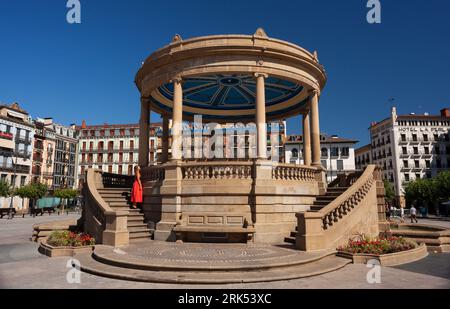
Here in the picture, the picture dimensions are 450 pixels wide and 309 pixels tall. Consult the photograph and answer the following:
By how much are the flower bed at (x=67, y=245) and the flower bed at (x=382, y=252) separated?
940cm

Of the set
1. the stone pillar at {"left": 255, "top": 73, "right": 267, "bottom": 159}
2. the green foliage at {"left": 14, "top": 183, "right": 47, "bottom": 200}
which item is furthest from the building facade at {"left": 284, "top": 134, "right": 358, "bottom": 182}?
the stone pillar at {"left": 255, "top": 73, "right": 267, "bottom": 159}

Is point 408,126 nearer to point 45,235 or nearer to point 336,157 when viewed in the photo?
point 336,157

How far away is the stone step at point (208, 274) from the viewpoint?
8.29 m

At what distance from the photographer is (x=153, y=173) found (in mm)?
16641

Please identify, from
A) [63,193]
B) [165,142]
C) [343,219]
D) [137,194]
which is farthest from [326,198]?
[63,193]

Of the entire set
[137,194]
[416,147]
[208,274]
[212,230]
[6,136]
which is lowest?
[208,274]

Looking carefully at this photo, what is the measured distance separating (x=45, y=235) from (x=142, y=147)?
6.77 m

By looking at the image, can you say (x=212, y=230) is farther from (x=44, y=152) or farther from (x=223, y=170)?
(x=44, y=152)

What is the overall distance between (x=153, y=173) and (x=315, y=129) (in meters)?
8.95

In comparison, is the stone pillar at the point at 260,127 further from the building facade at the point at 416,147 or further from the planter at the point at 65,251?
the building facade at the point at 416,147

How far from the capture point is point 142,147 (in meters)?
19.0

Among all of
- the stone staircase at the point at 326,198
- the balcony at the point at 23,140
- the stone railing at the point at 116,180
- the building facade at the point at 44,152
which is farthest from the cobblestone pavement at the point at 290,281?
the building facade at the point at 44,152
